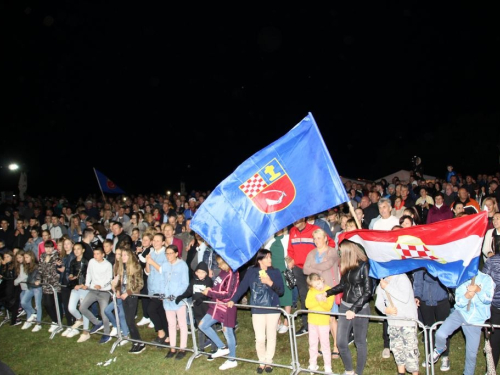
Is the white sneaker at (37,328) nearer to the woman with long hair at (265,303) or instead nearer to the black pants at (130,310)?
the black pants at (130,310)

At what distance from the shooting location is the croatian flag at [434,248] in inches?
227

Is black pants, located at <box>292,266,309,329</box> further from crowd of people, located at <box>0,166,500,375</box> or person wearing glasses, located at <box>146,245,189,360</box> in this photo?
person wearing glasses, located at <box>146,245,189,360</box>

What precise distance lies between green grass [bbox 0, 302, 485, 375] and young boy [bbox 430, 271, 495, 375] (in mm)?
1001

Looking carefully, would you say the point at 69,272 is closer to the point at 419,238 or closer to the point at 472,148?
the point at 419,238

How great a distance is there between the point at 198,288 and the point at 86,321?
145 inches

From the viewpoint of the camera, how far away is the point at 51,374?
8281 millimetres

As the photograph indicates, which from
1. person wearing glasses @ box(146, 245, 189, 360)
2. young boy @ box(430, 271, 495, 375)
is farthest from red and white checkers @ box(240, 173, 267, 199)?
young boy @ box(430, 271, 495, 375)

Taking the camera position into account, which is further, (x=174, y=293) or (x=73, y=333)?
(x=73, y=333)

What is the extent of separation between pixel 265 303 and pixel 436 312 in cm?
272

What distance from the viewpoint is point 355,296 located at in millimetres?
6652

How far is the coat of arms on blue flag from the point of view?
6.51m

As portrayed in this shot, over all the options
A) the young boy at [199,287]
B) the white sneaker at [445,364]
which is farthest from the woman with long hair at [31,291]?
the white sneaker at [445,364]

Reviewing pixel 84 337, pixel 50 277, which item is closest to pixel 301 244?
pixel 84 337

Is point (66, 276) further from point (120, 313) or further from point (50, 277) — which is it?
point (120, 313)
